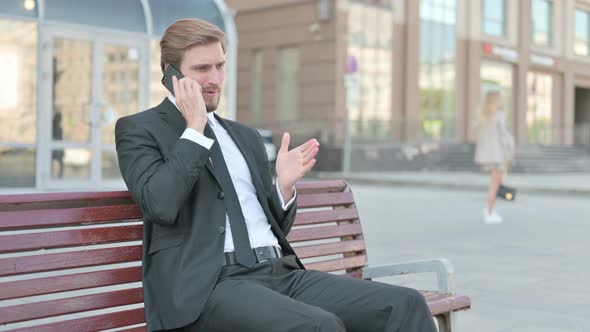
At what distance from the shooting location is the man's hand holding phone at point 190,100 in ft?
9.70

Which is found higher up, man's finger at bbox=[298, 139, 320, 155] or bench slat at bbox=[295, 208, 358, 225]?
man's finger at bbox=[298, 139, 320, 155]

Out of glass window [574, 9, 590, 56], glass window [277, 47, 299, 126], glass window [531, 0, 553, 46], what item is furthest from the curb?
glass window [574, 9, 590, 56]

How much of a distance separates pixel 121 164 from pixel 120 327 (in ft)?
1.95

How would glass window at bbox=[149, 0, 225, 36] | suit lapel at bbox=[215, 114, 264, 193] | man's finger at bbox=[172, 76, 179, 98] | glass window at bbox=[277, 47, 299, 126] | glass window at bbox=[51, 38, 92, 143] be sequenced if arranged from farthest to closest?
glass window at bbox=[277, 47, 299, 126]
glass window at bbox=[149, 0, 225, 36]
glass window at bbox=[51, 38, 92, 143]
suit lapel at bbox=[215, 114, 264, 193]
man's finger at bbox=[172, 76, 179, 98]

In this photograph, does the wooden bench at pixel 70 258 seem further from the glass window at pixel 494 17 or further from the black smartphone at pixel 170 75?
the glass window at pixel 494 17

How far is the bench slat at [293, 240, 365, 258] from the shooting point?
3.83 m

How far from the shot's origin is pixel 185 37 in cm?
305

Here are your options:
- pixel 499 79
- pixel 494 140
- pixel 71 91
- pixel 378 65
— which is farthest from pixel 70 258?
pixel 499 79

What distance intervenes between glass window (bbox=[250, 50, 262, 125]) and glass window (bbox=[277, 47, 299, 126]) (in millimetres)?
1028

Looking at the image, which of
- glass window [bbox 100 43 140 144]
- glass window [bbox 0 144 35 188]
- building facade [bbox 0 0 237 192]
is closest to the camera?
glass window [bbox 0 144 35 188]

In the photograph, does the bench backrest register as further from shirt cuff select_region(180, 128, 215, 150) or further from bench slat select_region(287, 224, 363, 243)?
bench slat select_region(287, 224, 363, 243)

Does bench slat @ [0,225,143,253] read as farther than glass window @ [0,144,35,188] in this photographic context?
No

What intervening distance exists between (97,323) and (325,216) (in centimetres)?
139

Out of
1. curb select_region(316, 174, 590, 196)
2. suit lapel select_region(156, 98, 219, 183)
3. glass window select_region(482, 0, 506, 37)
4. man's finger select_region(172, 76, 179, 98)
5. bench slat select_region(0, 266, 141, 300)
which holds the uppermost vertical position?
glass window select_region(482, 0, 506, 37)
